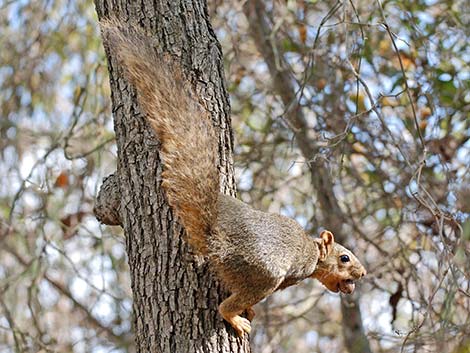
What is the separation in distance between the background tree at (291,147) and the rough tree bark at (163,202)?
90 cm

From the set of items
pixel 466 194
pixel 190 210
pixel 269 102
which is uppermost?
pixel 269 102

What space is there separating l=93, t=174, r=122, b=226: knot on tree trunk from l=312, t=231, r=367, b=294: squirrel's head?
72 cm

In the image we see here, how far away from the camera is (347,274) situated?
2914 mm

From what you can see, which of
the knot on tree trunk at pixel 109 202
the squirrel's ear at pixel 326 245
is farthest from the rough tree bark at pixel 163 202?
the squirrel's ear at pixel 326 245

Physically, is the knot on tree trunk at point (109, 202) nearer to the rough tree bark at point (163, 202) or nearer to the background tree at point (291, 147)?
the rough tree bark at point (163, 202)

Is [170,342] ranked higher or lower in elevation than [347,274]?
lower

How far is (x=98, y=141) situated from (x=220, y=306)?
2.23 m

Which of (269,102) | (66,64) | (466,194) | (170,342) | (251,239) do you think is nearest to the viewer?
(170,342)

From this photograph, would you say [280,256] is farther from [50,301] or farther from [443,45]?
[50,301]

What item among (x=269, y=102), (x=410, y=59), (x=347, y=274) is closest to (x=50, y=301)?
(x=269, y=102)

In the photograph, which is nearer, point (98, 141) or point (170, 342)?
point (170, 342)

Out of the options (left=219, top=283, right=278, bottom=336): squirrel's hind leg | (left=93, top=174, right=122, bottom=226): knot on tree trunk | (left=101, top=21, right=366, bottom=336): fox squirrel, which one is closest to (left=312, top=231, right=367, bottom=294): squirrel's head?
(left=101, top=21, right=366, bottom=336): fox squirrel

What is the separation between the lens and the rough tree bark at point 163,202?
7.39 feet

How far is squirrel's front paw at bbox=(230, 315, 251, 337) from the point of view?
2279mm
